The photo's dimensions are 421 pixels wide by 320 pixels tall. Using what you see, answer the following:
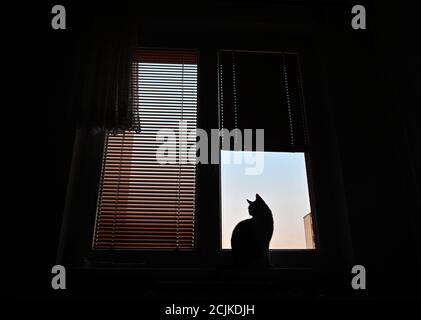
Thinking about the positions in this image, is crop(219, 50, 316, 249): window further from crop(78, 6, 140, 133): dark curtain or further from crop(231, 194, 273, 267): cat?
crop(78, 6, 140, 133): dark curtain

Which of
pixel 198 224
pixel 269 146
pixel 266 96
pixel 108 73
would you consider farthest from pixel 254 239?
pixel 108 73

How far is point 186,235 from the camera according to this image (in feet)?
5.14

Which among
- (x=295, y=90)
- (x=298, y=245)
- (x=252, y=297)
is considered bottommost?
(x=252, y=297)

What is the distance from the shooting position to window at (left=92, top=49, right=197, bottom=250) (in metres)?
1.56

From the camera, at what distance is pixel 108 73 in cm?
164

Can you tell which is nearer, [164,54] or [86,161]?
[86,161]

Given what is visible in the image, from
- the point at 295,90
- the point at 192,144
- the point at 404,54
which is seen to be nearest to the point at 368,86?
the point at 404,54

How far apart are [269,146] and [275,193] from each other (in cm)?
25

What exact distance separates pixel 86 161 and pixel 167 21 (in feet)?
3.01

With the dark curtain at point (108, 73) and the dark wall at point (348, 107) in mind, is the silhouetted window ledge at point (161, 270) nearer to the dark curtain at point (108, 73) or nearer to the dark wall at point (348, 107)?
the dark wall at point (348, 107)

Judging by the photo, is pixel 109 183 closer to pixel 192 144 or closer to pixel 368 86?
pixel 192 144

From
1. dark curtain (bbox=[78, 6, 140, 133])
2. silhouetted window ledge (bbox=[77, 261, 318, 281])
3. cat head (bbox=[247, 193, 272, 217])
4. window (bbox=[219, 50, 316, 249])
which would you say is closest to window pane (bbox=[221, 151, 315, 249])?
window (bbox=[219, 50, 316, 249])

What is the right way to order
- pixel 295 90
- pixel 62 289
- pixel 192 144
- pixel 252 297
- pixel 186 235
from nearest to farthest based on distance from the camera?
1. pixel 252 297
2. pixel 62 289
3. pixel 186 235
4. pixel 192 144
5. pixel 295 90

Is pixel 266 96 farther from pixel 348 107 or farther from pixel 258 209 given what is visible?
pixel 258 209
